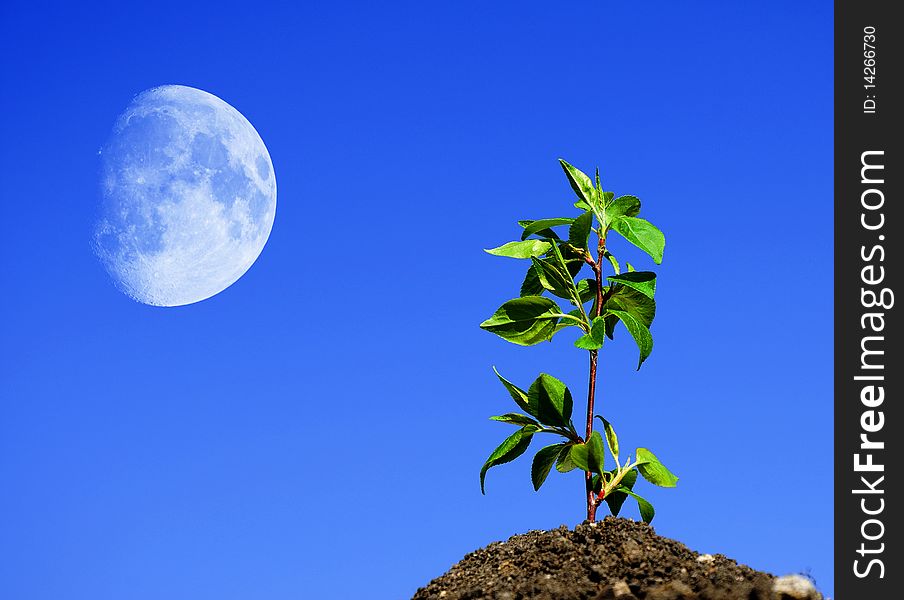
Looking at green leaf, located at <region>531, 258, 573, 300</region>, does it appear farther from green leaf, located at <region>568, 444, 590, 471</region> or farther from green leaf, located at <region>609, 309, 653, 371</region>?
green leaf, located at <region>568, 444, 590, 471</region>

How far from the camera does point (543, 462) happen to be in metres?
3.99

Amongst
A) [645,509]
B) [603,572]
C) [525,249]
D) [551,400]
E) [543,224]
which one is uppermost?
[543,224]

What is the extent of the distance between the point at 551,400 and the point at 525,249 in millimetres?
718

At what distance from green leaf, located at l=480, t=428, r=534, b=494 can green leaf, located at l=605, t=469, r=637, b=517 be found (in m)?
0.43

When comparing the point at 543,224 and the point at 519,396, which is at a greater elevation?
the point at 543,224

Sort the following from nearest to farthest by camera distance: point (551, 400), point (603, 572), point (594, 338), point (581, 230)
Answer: point (603, 572) → point (594, 338) → point (551, 400) → point (581, 230)

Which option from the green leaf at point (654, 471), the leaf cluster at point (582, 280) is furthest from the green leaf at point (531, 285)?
the green leaf at point (654, 471)

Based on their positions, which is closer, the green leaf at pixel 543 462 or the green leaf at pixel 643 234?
the green leaf at pixel 643 234

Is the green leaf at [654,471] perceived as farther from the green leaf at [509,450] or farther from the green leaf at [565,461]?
the green leaf at [509,450]

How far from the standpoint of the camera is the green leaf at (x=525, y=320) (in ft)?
13.0

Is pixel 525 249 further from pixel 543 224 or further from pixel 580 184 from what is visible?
pixel 580 184

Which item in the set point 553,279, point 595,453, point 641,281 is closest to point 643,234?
point 641,281
